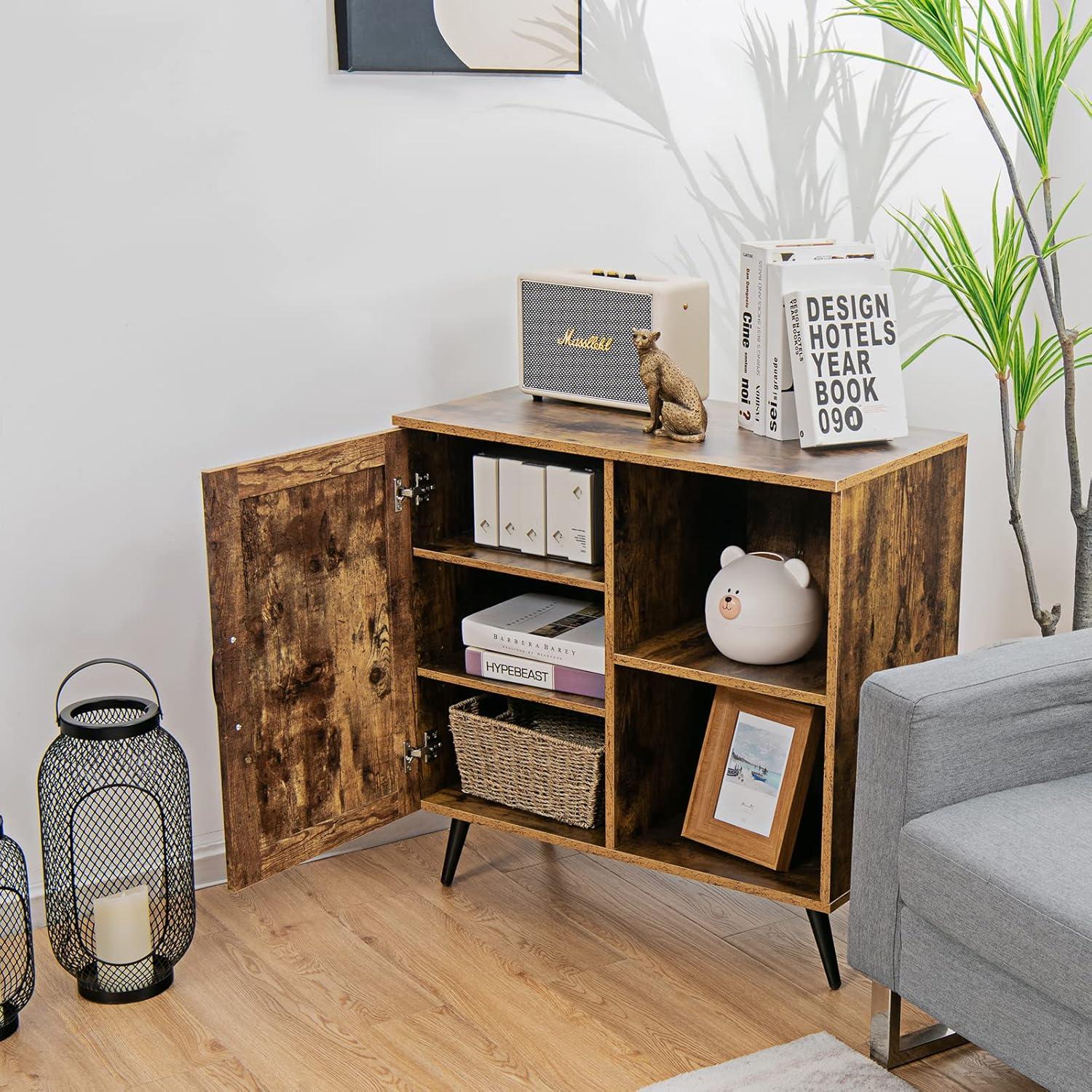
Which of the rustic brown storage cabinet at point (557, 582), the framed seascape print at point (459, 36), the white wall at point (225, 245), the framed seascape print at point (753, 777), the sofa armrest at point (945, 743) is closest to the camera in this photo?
the sofa armrest at point (945, 743)

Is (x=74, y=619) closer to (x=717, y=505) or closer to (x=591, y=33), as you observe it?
(x=717, y=505)

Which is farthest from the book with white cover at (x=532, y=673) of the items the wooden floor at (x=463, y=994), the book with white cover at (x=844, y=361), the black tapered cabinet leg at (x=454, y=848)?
the book with white cover at (x=844, y=361)

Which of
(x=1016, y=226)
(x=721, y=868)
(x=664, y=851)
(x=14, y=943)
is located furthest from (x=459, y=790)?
(x=1016, y=226)

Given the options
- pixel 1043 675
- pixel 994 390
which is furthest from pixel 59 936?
pixel 994 390

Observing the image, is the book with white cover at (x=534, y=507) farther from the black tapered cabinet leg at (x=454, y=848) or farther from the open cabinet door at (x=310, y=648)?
the black tapered cabinet leg at (x=454, y=848)

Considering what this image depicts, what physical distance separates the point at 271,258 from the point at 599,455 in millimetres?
755

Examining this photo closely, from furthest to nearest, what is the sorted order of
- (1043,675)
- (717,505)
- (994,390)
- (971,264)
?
(994,390)
(971,264)
(717,505)
(1043,675)

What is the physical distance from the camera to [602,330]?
2447mm

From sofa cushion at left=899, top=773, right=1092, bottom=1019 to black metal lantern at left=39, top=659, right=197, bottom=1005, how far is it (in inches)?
44.8

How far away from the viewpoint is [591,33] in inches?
109

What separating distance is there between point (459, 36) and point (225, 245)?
575 mm

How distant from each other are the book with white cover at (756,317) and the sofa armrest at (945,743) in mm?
525

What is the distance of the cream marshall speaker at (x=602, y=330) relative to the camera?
2.40 m

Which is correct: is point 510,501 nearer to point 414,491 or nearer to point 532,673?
point 414,491
